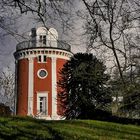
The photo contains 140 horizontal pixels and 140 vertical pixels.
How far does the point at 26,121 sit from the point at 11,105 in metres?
21.4

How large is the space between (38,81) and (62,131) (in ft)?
153

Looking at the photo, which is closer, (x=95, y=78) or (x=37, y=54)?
(x=95, y=78)

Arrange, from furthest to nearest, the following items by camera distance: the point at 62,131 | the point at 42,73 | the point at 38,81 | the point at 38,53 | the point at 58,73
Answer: the point at 38,53 < the point at 42,73 < the point at 38,81 < the point at 58,73 < the point at 62,131

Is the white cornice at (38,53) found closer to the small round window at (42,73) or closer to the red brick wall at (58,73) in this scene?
the red brick wall at (58,73)

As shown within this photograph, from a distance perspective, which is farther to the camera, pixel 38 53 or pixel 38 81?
pixel 38 53

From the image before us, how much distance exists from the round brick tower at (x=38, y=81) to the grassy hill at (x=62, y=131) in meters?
42.3

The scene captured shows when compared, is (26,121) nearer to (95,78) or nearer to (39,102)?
(95,78)

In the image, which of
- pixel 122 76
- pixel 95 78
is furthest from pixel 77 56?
pixel 122 76

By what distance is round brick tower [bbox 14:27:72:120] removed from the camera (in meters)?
60.5

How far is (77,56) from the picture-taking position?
50844 mm

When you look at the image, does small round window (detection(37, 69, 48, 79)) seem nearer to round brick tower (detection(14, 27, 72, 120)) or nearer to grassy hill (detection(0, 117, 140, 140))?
round brick tower (detection(14, 27, 72, 120))

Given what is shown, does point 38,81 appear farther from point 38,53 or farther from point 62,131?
point 62,131

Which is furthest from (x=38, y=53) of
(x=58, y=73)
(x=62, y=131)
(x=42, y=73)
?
(x=62, y=131)

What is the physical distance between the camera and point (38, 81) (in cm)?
6175
